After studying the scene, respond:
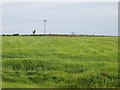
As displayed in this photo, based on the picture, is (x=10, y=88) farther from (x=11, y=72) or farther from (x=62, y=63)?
(x=62, y=63)

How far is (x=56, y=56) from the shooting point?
35469mm

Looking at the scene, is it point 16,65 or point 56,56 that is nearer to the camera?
point 16,65

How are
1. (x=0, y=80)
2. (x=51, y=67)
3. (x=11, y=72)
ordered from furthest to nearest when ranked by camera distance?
(x=51, y=67) → (x=11, y=72) → (x=0, y=80)

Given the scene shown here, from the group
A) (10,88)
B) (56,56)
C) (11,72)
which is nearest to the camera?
(10,88)

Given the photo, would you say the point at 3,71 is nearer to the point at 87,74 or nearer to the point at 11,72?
the point at 11,72

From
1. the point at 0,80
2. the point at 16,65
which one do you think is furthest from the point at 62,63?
the point at 0,80

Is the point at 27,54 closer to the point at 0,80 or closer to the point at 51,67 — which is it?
the point at 51,67

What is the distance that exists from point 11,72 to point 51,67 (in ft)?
13.1

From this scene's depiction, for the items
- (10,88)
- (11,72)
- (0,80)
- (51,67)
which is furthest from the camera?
(51,67)

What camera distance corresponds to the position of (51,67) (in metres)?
29.9

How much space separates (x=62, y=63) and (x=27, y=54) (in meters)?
6.40

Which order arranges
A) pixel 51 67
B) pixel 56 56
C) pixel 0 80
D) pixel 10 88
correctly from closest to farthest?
1. pixel 10 88
2. pixel 0 80
3. pixel 51 67
4. pixel 56 56

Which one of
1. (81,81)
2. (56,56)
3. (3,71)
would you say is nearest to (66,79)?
(81,81)

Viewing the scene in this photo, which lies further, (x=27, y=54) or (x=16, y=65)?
(x=27, y=54)
